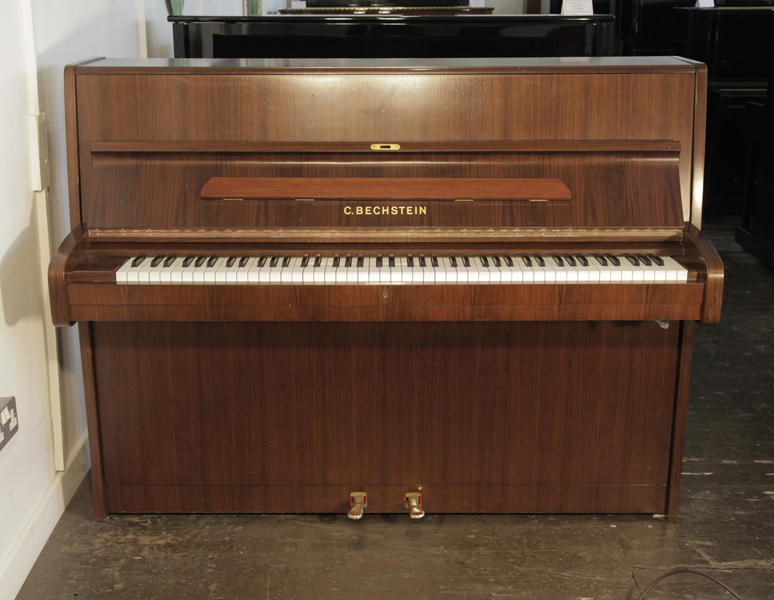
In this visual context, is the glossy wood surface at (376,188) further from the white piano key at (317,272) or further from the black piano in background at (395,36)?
the black piano in background at (395,36)

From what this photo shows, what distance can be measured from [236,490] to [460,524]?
63 cm

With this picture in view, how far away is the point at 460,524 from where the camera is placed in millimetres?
2377

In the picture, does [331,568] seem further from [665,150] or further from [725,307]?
[725,307]

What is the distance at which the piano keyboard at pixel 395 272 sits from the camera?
1963 millimetres

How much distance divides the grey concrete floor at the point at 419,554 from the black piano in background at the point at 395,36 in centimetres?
176

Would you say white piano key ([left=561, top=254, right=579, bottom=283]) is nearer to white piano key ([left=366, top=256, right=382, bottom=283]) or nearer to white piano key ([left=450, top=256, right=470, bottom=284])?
white piano key ([left=450, top=256, right=470, bottom=284])

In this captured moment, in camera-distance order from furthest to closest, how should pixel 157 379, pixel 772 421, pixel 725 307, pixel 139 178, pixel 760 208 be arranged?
pixel 760 208, pixel 725 307, pixel 772 421, pixel 157 379, pixel 139 178

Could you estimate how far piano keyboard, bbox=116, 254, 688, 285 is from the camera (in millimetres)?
1963

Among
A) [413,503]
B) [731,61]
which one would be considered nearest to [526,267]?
[413,503]

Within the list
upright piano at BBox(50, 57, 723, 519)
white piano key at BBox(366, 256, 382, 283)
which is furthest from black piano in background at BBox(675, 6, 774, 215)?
white piano key at BBox(366, 256, 382, 283)

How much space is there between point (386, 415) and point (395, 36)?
1745 mm

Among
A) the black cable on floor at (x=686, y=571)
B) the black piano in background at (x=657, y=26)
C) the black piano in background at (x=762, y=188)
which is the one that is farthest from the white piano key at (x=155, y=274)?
the black piano in background at (x=657, y=26)

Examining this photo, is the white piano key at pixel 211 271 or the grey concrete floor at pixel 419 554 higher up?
the white piano key at pixel 211 271

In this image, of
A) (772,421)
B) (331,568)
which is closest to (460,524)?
(331,568)
